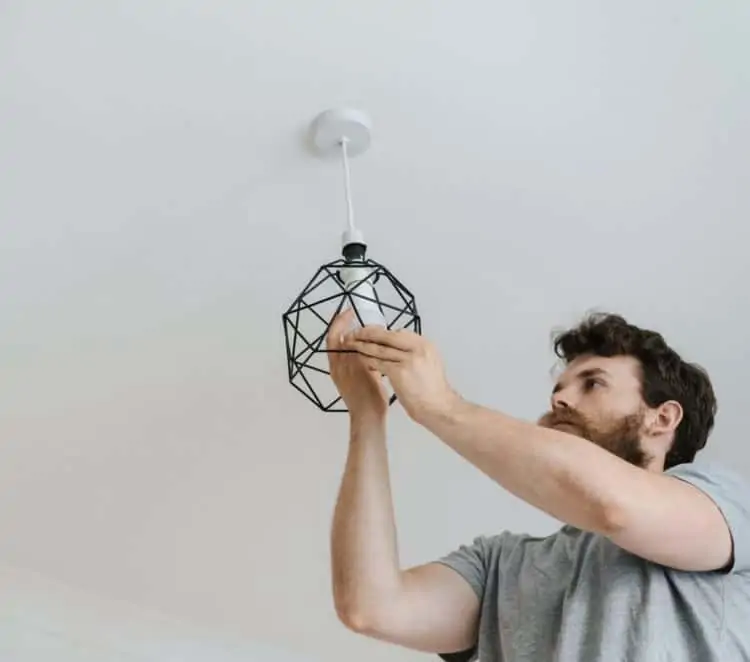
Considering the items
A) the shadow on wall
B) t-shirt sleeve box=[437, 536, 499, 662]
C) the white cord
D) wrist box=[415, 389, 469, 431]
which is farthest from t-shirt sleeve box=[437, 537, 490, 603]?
the shadow on wall

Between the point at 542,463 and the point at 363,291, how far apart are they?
0.22 m

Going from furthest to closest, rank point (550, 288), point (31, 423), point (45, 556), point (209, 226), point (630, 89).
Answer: point (45, 556) → point (31, 423) → point (550, 288) → point (209, 226) → point (630, 89)

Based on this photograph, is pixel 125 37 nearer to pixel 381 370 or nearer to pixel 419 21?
pixel 419 21

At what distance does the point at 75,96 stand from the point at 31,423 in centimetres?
62

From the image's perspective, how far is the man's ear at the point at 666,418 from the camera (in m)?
1.19

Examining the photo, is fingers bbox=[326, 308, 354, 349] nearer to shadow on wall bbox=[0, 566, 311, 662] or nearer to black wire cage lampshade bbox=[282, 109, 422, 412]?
black wire cage lampshade bbox=[282, 109, 422, 412]

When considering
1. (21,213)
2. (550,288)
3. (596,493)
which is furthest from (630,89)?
(21,213)

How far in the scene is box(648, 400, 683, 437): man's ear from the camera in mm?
1194

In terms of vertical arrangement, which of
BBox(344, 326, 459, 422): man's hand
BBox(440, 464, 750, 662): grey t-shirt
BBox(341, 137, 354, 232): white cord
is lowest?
BBox(440, 464, 750, 662): grey t-shirt

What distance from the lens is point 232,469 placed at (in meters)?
1.66

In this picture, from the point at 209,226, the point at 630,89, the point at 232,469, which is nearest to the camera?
the point at 630,89

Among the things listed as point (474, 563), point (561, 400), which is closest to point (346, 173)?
point (561, 400)

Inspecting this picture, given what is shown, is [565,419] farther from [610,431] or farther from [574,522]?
[574,522]

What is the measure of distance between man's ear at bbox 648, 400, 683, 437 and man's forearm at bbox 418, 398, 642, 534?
0.29 meters
